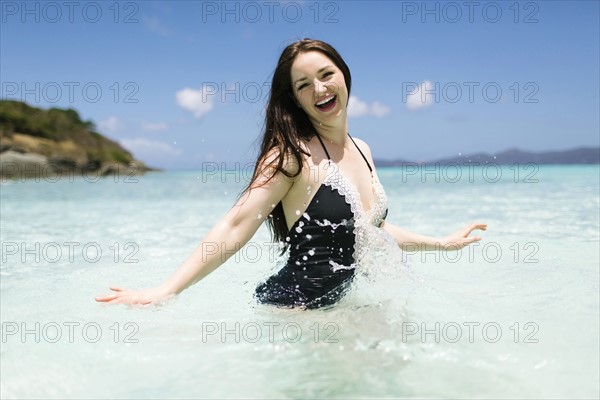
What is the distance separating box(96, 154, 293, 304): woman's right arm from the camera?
2189mm

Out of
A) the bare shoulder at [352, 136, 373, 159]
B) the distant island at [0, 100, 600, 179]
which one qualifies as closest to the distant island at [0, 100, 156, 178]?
the distant island at [0, 100, 600, 179]

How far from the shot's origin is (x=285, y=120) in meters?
2.61

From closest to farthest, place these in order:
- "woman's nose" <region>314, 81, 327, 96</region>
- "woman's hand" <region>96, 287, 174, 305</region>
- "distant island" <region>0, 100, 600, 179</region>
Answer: "woman's hand" <region>96, 287, 174, 305</region> → "woman's nose" <region>314, 81, 327, 96</region> → "distant island" <region>0, 100, 600, 179</region>

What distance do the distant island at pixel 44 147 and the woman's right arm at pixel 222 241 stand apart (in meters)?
32.6

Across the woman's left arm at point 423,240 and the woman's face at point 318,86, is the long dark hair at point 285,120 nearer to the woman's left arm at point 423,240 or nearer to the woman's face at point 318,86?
the woman's face at point 318,86

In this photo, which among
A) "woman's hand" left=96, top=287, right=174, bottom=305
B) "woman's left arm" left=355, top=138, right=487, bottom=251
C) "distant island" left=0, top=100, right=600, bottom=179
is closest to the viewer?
"woman's hand" left=96, top=287, right=174, bottom=305

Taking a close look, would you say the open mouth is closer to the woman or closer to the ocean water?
the woman

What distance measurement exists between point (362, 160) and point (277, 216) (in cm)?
59

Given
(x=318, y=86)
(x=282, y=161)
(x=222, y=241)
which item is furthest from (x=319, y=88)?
(x=222, y=241)

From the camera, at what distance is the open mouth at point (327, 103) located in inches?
103

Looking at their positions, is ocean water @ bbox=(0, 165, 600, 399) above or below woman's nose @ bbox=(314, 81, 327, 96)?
below

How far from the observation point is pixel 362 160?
112 inches

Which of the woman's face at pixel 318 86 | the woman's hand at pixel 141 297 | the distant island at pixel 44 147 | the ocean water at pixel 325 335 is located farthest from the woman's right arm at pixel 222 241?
the distant island at pixel 44 147

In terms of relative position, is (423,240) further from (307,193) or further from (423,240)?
(307,193)
